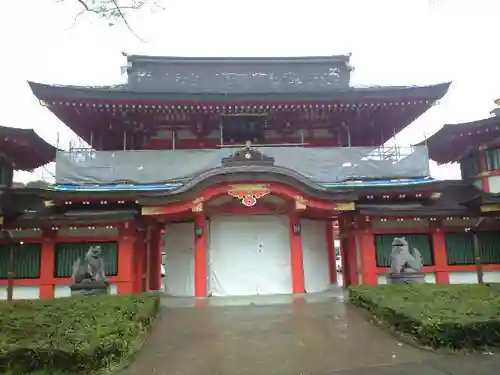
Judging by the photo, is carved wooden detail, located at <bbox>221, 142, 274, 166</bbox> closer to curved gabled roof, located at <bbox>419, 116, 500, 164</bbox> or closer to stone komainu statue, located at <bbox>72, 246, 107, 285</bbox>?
stone komainu statue, located at <bbox>72, 246, 107, 285</bbox>

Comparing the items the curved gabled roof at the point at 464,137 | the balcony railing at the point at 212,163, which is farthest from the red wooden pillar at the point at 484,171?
the balcony railing at the point at 212,163

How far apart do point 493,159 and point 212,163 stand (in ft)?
34.8

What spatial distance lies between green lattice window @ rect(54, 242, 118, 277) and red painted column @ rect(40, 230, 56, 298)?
0.16 m

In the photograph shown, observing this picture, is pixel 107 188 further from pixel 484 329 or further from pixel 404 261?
pixel 484 329

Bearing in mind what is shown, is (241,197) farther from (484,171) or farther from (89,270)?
(484,171)

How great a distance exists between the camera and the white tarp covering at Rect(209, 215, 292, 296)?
15102 millimetres

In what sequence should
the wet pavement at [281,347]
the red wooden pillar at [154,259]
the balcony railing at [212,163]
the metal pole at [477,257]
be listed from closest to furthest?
the wet pavement at [281,347], the metal pole at [477,257], the balcony railing at [212,163], the red wooden pillar at [154,259]

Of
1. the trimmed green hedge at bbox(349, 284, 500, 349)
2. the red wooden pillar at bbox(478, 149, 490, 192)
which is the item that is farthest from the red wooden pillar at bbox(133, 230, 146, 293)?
the red wooden pillar at bbox(478, 149, 490, 192)

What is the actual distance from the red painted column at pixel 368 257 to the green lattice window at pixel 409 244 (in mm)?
217

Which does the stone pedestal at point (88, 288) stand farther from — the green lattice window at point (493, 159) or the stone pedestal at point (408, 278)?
the green lattice window at point (493, 159)

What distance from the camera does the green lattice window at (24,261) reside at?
1420 centimetres

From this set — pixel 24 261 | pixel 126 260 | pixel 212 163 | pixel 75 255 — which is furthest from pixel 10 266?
pixel 212 163

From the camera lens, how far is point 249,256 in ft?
50.4

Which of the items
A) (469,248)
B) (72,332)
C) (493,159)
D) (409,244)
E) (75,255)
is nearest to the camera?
(72,332)
